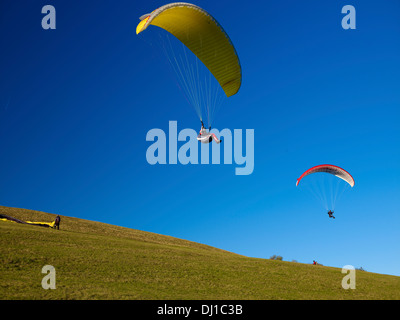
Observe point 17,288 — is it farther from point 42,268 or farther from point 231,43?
point 231,43

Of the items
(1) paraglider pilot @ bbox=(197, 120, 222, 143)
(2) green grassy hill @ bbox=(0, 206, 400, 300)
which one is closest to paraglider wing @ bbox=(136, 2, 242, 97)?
(1) paraglider pilot @ bbox=(197, 120, 222, 143)

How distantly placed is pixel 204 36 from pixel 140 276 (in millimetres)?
14089

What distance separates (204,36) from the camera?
20.9 m

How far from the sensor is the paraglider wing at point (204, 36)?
19.1 m

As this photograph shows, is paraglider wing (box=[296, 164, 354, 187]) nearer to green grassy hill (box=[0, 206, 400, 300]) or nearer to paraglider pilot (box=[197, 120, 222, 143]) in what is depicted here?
green grassy hill (box=[0, 206, 400, 300])

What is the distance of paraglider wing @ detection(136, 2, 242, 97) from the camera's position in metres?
19.1

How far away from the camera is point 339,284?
68.2ft

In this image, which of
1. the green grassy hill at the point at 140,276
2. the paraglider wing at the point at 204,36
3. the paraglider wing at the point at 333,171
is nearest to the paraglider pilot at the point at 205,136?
the paraglider wing at the point at 204,36

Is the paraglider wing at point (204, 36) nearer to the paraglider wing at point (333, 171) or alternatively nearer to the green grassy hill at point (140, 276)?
the paraglider wing at point (333, 171)

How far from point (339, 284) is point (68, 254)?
1595 cm

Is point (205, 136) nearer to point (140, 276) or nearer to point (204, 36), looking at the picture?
point (204, 36)

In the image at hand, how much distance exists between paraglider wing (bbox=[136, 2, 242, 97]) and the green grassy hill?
12.2 metres
